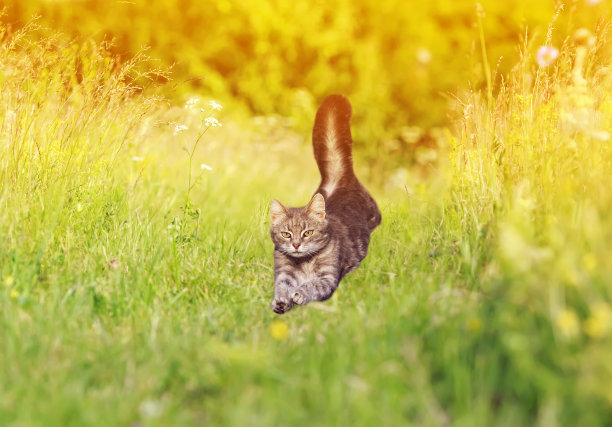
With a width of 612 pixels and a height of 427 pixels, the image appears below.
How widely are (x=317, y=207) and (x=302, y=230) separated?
178mm

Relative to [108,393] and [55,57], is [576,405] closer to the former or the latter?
[108,393]

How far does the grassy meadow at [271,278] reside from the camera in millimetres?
2619

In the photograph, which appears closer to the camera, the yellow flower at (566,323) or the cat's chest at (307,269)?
the yellow flower at (566,323)

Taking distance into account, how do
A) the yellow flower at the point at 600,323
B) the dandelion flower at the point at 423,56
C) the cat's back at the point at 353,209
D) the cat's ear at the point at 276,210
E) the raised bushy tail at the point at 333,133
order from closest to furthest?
the yellow flower at the point at 600,323, the cat's ear at the point at 276,210, the cat's back at the point at 353,209, the raised bushy tail at the point at 333,133, the dandelion flower at the point at 423,56

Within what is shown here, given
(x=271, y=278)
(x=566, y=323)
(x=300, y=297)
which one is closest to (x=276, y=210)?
(x=271, y=278)

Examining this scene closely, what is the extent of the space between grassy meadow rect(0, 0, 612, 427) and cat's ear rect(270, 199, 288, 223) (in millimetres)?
315

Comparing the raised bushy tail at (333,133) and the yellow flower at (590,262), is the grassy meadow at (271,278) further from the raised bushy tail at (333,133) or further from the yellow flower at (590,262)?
the raised bushy tail at (333,133)

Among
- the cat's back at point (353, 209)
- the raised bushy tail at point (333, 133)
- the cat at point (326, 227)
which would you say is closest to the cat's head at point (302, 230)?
the cat at point (326, 227)

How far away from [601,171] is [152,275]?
2379 mm

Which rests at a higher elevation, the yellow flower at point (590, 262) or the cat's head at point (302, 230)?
the cat's head at point (302, 230)

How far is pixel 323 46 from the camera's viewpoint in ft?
34.2

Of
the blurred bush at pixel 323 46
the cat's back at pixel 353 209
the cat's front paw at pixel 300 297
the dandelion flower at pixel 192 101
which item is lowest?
the cat's front paw at pixel 300 297

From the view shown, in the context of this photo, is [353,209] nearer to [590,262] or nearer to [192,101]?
[192,101]

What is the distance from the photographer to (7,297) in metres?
3.43
